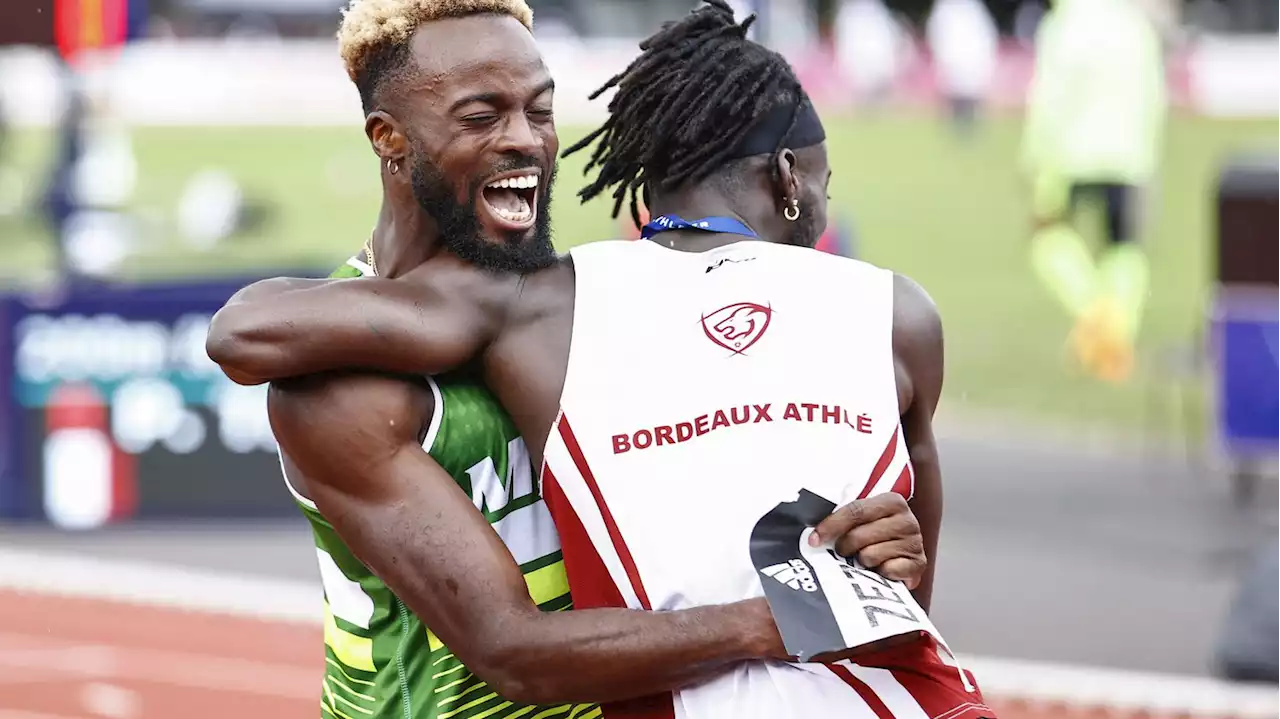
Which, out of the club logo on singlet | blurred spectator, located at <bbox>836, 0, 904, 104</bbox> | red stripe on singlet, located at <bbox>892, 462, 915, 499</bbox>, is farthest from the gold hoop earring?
blurred spectator, located at <bbox>836, 0, 904, 104</bbox>

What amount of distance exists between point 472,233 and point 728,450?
521mm

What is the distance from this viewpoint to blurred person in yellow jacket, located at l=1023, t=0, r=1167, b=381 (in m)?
13.2

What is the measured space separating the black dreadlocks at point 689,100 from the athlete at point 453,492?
0.64ft

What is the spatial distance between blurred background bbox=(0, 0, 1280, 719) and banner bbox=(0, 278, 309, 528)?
1cm

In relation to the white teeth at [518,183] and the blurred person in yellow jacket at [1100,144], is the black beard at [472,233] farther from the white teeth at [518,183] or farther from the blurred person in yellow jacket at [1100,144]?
the blurred person in yellow jacket at [1100,144]

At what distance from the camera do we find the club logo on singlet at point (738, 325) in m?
2.52

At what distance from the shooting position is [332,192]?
2481 cm

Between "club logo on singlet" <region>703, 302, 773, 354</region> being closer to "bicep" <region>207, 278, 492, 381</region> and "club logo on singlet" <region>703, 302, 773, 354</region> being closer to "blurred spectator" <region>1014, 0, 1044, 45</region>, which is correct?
"bicep" <region>207, 278, 492, 381</region>

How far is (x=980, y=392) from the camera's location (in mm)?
11875

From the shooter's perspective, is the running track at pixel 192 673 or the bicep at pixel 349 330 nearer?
the bicep at pixel 349 330

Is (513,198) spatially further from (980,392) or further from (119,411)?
(980,392)

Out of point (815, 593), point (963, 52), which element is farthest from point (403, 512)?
point (963, 52)

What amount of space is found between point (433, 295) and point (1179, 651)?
4.71 metres

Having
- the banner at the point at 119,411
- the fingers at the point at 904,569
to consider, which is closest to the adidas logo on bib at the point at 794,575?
the fingers at the point at 904,569
